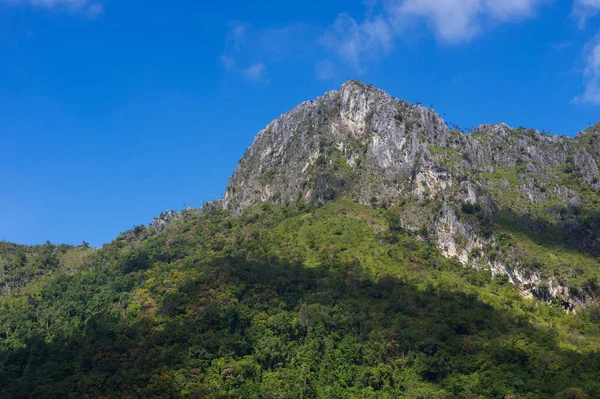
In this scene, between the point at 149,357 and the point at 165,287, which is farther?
the point at 165,287

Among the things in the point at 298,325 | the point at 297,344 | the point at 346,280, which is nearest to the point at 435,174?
the point at 346,280

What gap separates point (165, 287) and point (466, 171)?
205 feet

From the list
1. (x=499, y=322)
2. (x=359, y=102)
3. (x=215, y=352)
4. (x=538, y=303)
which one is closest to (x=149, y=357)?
(x=215, y=352)

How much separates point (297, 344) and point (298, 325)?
3.24 metres

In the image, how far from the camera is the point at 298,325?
79688 mm

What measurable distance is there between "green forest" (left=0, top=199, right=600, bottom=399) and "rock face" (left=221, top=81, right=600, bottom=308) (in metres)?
→ 4.20

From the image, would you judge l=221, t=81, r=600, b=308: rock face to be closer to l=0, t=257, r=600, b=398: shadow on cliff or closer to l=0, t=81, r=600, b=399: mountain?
l=0, t=81, r=600, b=399: mountain

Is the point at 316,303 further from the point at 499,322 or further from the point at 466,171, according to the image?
the point at 466,171

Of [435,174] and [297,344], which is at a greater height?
[435,174]

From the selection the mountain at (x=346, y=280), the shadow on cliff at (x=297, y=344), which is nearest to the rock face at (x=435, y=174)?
→ the mountain at (x=346, y=280)

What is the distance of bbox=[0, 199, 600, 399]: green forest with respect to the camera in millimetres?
67000

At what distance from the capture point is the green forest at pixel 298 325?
220ft

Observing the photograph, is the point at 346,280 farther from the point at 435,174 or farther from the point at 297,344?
the point at 435,174

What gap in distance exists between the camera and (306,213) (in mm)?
117812
